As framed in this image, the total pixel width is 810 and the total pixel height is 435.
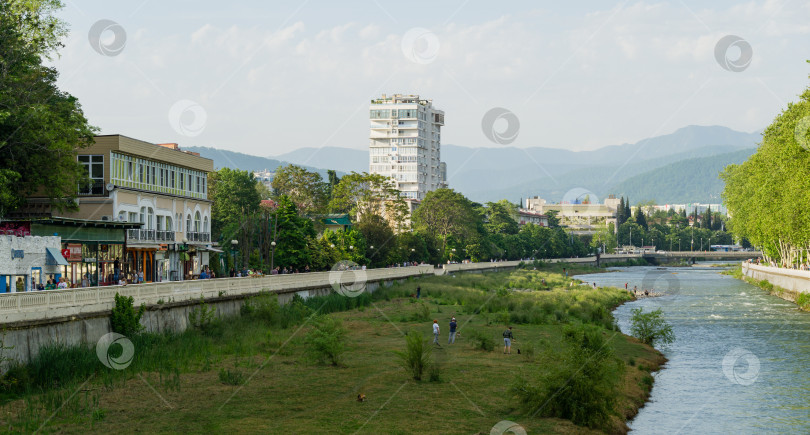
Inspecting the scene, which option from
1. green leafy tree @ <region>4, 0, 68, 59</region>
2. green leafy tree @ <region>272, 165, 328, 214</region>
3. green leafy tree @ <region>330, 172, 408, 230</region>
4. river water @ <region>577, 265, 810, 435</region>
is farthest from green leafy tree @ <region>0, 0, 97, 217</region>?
green leafy tree @ <region>272, 165, 328, 214</region>

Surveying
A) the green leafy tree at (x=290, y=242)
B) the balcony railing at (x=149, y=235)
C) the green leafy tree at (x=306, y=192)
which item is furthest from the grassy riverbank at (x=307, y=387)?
the green leafy tree at (x=306, y=192)

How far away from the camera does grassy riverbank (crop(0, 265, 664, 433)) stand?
23.7 m

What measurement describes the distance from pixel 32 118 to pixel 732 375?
119 ft

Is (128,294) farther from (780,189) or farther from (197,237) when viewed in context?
(780,189)

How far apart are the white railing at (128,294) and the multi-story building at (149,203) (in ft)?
32.6

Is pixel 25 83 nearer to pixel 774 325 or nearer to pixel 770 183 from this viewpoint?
pixel 774 325

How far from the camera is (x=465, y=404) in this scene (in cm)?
2702

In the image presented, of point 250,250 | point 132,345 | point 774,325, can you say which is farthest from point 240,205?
point 132,345

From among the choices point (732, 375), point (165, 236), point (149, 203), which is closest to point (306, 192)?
point (165, 236)

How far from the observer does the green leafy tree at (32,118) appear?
40.9 metres

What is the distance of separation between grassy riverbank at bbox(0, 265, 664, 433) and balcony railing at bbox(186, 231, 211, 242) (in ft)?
89.7

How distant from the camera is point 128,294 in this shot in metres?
33.1

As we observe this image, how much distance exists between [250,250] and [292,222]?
468 centimetres

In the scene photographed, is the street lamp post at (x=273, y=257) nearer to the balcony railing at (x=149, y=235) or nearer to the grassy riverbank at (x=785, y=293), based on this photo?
the balcony railing at (x=149, y=235)
